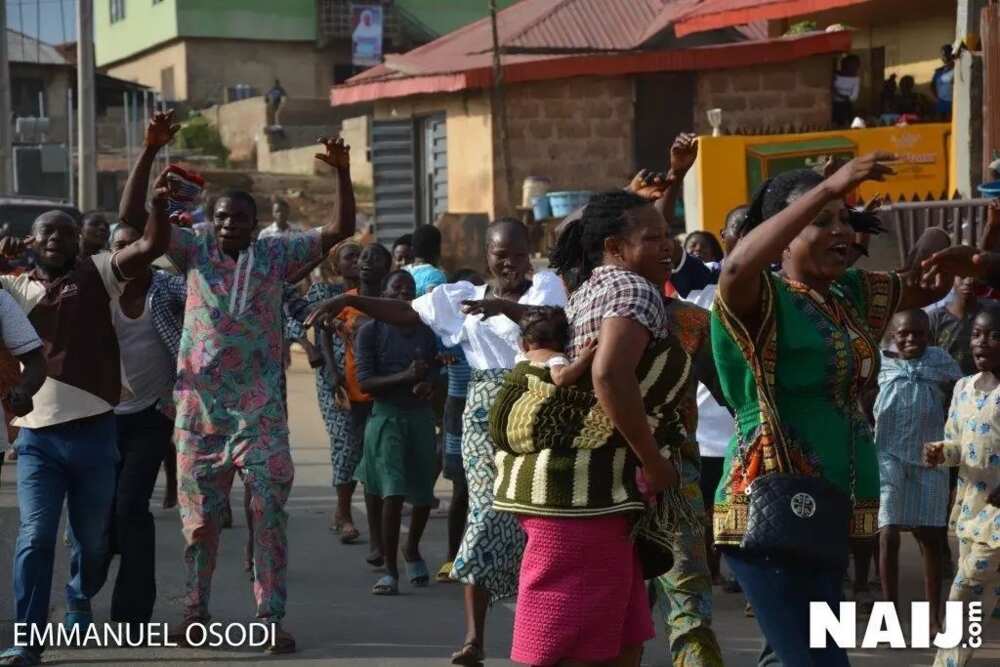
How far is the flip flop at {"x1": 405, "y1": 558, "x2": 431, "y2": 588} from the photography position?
952 centimetres

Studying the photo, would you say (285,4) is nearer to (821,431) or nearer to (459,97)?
(459,97)

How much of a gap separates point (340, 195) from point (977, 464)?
279 centimetres

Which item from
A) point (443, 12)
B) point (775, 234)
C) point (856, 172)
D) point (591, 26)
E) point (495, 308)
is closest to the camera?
point (856, 172)

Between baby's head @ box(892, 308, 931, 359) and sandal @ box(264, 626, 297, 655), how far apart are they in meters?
3.08

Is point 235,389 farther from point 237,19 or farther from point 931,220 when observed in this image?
point 237,19

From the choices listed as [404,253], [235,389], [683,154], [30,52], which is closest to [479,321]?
[235,389]

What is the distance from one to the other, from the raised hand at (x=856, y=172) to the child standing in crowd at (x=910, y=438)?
3.82 metres

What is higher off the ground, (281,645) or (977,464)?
(977,464)

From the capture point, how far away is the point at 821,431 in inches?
203

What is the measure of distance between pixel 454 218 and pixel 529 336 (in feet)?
57.9

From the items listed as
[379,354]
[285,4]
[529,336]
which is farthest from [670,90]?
[285,4]

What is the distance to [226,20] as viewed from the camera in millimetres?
49188

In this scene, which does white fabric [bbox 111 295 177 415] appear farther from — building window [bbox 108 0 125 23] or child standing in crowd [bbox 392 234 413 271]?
building window [bbox 108 0 125 23]

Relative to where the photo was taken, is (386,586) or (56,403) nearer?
(56,403)
